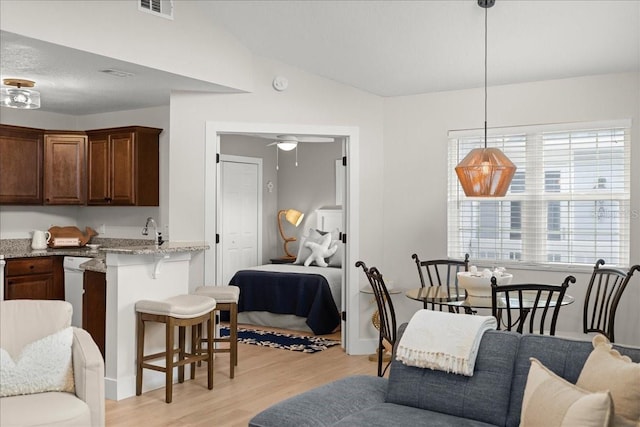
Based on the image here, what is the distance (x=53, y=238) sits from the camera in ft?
22.6

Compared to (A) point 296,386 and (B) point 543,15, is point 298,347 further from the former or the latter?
(B) point 543,15

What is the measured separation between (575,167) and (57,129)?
5.37m

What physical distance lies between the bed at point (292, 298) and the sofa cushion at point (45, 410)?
4.00 meters

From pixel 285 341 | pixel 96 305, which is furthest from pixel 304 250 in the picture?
pixel 96 305

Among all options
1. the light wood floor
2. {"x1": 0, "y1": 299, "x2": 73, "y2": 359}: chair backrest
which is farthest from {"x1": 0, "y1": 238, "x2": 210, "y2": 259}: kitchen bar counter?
{"x1": 0, "y1": 299, "x2": 73, "y2": 359}: chair backrest

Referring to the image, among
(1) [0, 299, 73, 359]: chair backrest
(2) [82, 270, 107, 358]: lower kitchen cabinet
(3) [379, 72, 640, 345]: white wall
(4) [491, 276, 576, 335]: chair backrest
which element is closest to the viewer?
(1) [0, 299, 73, 359]: chair backrest

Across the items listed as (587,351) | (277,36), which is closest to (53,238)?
(277,36)

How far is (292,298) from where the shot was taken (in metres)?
7.17

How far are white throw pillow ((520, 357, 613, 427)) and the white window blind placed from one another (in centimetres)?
305

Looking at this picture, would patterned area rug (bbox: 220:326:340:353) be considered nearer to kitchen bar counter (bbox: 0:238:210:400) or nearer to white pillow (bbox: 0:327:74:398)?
kitchen bar counter (bbox: 0:238:210:400)

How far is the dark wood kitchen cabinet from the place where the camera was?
20.1 ft

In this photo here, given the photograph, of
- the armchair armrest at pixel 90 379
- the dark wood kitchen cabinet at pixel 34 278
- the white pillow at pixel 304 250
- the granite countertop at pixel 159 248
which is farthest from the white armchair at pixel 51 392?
the white pillow at pixel 304 250

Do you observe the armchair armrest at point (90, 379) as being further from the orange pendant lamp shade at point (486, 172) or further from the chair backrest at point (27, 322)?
the orange pendant lamp shade at point (486, 172)

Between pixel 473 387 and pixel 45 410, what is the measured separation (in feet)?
6.20
